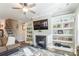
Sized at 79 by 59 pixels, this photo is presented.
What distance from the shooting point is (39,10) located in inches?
86.1

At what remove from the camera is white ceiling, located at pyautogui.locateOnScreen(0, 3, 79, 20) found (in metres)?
2.14

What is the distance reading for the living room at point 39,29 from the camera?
213 cm

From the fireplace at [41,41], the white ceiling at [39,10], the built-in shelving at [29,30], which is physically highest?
→ the white ceiling at [39,10]

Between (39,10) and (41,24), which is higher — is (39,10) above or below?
above

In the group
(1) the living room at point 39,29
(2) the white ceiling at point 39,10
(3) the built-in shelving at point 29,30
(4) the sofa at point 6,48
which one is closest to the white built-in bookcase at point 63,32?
(1) the living room at point 39,29

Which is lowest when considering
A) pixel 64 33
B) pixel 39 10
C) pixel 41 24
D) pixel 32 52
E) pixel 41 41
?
pixel 32 52

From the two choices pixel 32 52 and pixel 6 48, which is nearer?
pixel 6 48

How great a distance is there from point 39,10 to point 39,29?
0.33 metres

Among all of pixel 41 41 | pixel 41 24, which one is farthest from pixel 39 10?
→ pixel 41 41

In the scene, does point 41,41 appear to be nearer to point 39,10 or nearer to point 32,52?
point 32,52

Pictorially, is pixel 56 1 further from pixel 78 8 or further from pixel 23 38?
pixel 23 38

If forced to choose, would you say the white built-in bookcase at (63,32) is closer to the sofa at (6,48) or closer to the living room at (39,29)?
the living room at (39,29)

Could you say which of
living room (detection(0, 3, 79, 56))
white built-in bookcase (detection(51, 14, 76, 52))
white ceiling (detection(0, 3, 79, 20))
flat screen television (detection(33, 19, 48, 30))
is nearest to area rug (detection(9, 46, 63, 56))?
living room (detection(0, 3, 79, 56))

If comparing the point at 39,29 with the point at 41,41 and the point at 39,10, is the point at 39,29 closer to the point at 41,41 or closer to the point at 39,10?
the point at 41,41
